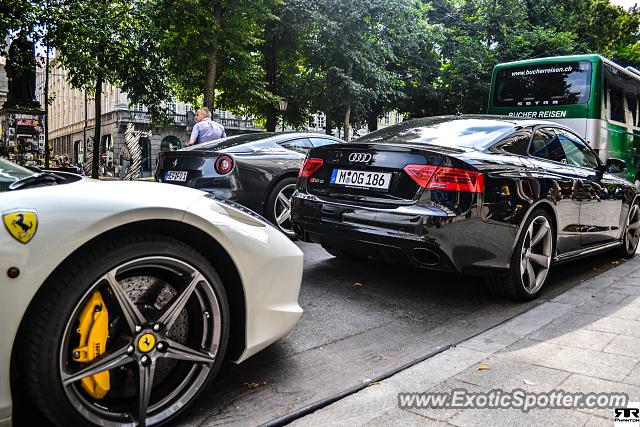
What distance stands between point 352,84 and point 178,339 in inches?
884

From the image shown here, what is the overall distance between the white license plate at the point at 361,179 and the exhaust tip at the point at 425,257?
0.52 metres

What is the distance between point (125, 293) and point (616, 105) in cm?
1292

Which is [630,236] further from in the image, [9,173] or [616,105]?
[616,105]

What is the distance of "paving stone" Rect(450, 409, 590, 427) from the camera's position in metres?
2.25

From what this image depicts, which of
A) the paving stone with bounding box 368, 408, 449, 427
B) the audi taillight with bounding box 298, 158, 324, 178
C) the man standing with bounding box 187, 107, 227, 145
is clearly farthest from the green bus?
the paving stone with bounding box 368, 408, 449, 427

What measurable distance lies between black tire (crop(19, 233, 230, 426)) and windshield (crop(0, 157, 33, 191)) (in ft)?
1.46

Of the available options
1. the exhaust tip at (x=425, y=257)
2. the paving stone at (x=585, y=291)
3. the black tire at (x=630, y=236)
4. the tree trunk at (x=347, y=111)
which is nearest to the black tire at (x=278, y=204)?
the exhaust tip at (x=425, y=257)

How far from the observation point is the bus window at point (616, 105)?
472 inches

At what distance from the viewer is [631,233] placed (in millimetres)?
6414

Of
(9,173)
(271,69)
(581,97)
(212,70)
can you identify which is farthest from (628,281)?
(271,69)

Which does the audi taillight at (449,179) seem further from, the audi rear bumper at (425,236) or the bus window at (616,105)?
the bus window at (616,105)

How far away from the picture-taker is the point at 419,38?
27891 mm

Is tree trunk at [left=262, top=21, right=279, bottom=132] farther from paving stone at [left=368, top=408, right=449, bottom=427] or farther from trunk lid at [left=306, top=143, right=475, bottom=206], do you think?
paving stone at [left=368, top=408, right=449, bottom=427]

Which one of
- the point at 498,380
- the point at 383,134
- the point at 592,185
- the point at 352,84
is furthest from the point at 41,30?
the point at 498,380
